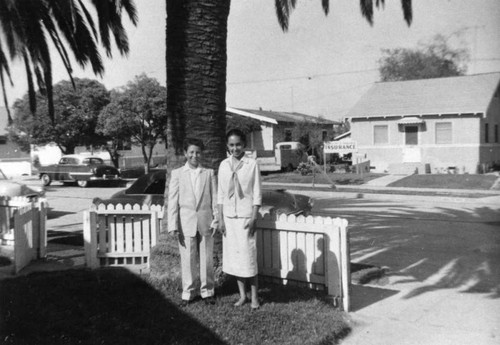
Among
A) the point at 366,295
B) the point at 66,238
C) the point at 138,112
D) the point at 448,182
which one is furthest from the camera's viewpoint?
the point at 138,112

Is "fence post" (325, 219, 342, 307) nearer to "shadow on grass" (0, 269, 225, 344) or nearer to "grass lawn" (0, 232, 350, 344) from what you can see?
"grass lawn" (0, 232, 350, 344)

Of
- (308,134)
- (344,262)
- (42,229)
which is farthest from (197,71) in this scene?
(308,134)

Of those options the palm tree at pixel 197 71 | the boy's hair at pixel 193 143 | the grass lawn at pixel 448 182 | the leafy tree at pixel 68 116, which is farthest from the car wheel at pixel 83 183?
the boy's hair at pixel 193 143

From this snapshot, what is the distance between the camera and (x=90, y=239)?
24.4 ft

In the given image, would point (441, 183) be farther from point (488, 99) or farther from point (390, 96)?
point (390, 96)

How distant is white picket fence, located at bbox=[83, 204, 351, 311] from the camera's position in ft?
18.6

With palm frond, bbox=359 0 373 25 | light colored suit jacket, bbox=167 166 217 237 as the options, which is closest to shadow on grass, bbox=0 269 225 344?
→ light colored suit jacket, bbox=167 166 217 237

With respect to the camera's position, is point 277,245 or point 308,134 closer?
point 277,245

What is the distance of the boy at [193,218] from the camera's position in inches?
214

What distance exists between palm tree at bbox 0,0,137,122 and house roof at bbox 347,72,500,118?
20.7 meters

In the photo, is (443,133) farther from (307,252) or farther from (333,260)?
(333,260)

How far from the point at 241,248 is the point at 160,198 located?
490cm

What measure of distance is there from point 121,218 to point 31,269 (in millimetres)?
1467

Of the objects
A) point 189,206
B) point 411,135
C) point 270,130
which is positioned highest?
point 270,130
